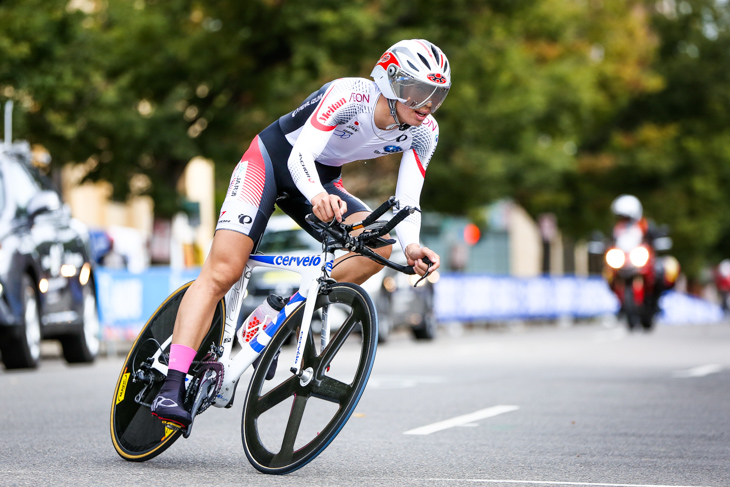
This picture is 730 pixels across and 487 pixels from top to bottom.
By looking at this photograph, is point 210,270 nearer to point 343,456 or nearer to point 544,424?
point 343,456

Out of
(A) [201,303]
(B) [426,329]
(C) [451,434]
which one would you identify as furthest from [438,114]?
(A) [201,303]

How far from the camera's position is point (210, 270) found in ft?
18.2

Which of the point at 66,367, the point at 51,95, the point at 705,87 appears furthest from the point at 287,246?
the point at 705,87

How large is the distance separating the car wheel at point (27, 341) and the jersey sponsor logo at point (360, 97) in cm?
698

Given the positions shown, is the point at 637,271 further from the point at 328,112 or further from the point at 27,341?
the point at 328,112

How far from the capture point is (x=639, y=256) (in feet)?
63.7

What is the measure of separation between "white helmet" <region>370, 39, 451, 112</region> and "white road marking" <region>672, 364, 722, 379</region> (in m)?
7.29

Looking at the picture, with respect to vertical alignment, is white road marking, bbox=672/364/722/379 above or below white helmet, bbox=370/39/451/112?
below

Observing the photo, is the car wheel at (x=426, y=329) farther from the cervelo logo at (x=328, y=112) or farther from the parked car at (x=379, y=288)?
the cervelo logo at (x=328, y=112)

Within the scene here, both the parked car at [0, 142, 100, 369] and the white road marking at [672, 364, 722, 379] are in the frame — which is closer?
the parked car at [0, 142, 100, 369]

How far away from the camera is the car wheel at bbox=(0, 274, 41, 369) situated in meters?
11.8

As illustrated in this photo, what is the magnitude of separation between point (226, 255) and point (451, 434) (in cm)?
214

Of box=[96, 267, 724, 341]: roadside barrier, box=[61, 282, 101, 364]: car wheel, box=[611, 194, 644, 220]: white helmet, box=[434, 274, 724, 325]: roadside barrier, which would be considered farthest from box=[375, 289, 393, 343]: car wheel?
box=[61, 282, 101, 364]: car wheel

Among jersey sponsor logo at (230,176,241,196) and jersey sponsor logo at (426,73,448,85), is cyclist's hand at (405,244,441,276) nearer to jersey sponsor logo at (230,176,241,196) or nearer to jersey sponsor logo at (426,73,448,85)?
jersey sponsor logo at (426,73,448,85)
